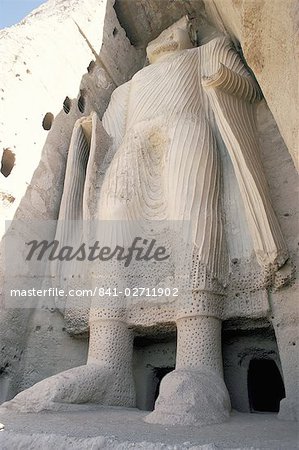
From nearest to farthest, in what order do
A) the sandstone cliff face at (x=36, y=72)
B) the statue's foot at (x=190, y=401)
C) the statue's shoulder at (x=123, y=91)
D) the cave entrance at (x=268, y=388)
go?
1. the statue's foot at (x=190, y=401)
2. the sandstone cliff face at (x=36, y=72)
3. the cave entrance at (x=268, y=388)
4. the statue's shoulder at (x=123, y=91)

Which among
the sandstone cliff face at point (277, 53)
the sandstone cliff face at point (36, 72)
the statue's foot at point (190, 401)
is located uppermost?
the sandstone cliff face at point (36, 72)

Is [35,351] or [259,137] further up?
[259,137]

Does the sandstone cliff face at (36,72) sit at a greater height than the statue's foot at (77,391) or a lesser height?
greater

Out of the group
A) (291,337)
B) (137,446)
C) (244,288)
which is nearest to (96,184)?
(244,288)

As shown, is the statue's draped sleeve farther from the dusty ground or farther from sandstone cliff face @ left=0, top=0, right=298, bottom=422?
the dusty ground

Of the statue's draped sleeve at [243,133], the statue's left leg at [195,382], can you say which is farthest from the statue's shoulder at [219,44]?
the statue's left leg at [195,382]

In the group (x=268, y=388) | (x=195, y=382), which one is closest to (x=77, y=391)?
(x=195, y=382)

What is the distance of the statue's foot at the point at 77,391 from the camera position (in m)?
2.04

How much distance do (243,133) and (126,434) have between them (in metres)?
1.94

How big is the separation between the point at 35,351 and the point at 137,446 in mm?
1584

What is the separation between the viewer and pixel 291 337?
7.54ft

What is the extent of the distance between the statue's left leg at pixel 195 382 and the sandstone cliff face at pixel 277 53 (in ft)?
3.27

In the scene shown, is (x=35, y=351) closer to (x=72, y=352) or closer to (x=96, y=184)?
(x=72, y=352)

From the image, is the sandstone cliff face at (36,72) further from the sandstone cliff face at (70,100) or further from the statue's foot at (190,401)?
the statue's foot at (190,401)
